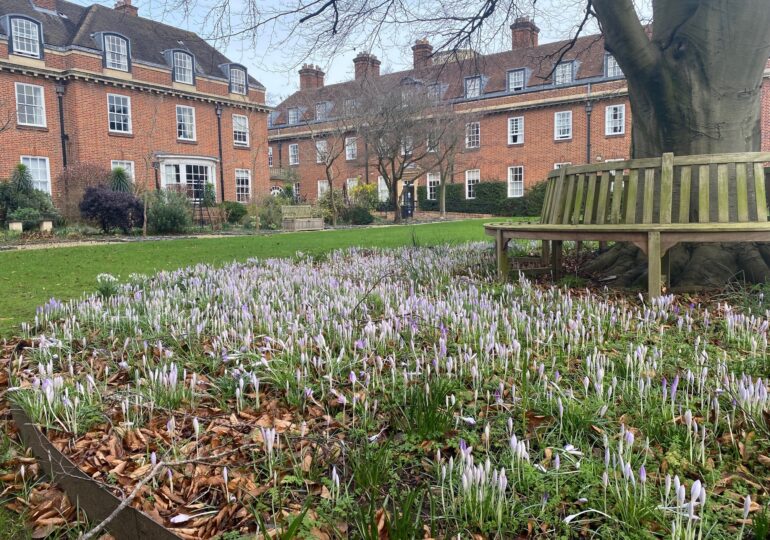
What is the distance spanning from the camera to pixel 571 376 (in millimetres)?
2809

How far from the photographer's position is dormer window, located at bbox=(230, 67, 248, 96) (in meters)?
31.2

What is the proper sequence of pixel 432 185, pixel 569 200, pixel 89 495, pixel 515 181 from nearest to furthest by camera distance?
1. pixel 89 495
2. pixel 569 200
3. pixel 515 181
4. pixel 432 185

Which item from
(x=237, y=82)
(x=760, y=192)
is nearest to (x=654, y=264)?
(x=760, y=192)

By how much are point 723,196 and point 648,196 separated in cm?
53

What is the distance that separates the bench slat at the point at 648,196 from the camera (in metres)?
4.58

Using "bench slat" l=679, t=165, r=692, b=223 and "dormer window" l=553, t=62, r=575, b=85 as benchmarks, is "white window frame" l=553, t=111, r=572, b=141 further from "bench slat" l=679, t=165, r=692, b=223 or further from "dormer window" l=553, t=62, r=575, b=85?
"bench slat" l=679, t=165, r=692, b=223

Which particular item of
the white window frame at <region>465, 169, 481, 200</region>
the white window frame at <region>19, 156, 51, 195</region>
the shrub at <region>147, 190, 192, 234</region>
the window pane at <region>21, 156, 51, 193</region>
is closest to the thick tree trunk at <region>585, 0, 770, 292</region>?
the shrub at <region>147, 190, 192, 234</region>

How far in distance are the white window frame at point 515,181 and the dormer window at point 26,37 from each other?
26.2 meters

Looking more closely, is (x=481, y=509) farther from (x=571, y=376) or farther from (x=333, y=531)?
(x=571, y=376)

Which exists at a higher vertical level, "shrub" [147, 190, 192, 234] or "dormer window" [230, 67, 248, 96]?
"dormer window" [230, 67, 248, 96]

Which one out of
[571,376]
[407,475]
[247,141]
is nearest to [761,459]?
[571,376]

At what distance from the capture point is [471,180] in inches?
1485

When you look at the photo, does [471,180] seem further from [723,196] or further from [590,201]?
[723,196]

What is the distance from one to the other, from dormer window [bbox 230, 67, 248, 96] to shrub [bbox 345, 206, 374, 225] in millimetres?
10923
